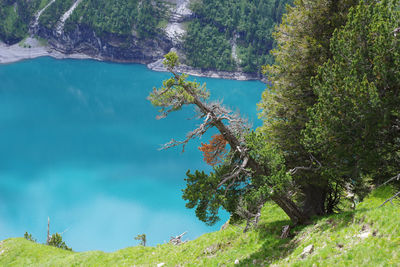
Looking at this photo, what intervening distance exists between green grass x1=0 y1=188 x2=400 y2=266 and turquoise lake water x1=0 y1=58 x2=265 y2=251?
885 inches

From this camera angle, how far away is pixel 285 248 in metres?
14.2

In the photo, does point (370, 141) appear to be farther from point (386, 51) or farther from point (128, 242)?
point (128, 242)

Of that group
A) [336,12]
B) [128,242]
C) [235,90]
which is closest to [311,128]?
[336,12]

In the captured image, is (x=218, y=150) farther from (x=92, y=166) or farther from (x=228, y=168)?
(x=92, y=166)

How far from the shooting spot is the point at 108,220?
158ft

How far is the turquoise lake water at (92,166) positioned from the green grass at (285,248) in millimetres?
22475

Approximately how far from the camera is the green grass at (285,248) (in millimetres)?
10031

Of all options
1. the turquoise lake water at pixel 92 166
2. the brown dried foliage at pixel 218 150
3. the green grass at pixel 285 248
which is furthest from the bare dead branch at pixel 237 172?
the turquoise lake water at pixel 92 166

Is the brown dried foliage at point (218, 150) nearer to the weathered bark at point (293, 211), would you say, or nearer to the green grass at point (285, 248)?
the weathered bark at point (293, 211)

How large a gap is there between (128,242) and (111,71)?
142 m

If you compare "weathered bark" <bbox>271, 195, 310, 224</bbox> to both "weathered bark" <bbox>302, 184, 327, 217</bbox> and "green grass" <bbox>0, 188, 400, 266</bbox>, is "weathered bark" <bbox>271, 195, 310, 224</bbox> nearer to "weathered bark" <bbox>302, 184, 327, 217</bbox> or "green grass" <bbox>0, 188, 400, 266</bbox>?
"green grass" <bbox>0, 188, 400, 266</bbox>

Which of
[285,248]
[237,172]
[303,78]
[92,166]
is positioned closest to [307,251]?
[285,248]

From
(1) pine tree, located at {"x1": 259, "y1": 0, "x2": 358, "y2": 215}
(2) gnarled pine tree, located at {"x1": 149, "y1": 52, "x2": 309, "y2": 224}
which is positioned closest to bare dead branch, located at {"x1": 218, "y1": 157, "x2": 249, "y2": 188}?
(2) gnarled pine tree, located at {"x1": 149, "y1": 52, "x2": 309, "y2": 224}

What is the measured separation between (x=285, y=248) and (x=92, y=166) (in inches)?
2263
